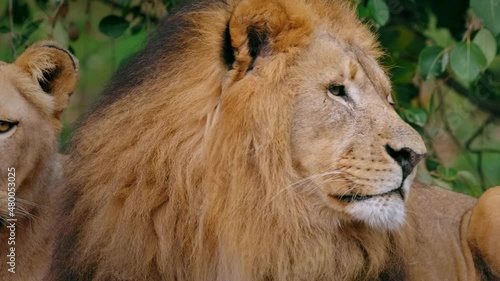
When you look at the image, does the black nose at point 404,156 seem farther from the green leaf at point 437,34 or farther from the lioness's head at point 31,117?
the green leaf at point 437,34

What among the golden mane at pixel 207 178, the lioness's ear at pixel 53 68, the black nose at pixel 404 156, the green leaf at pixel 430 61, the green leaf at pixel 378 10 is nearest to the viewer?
the black nose at pixel 404 156

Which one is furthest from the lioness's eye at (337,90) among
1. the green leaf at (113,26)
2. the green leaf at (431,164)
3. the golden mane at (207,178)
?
the green leaf at (431,164)

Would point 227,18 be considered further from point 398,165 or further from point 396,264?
point 396,264

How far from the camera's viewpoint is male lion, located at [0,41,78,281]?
12.5 feet

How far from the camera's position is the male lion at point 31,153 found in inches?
150

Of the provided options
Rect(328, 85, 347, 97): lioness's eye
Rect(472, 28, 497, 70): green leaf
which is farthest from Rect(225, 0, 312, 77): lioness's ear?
Rect(472, 28, 497, 70): green leaf

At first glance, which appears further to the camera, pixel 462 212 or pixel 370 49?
pixel 462 212

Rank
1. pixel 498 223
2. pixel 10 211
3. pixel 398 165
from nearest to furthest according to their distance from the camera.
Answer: pixel 398 165
pixel 10 211
pixel 498 223

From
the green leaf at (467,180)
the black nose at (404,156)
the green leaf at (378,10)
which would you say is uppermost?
the black nose at (404,156)

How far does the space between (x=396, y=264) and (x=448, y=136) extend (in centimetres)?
Answer: 287

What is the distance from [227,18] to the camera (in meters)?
3.53

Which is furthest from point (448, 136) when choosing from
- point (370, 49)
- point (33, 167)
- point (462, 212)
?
point (33, 167)

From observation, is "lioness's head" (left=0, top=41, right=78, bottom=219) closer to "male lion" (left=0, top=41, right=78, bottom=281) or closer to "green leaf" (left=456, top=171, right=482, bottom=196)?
"male lion" (left=0, top=41, right=78, bottom=281)

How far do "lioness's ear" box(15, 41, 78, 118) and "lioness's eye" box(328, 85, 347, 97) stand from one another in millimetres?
1116
